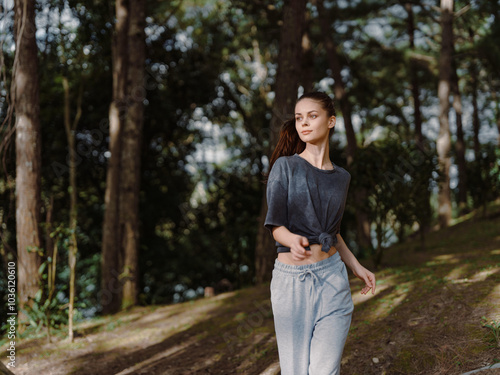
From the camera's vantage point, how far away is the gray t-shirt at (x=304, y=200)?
88.7 inches

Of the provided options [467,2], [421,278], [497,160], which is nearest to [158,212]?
[421,278]

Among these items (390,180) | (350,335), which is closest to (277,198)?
(350,335)

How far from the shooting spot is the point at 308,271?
7.37 feet

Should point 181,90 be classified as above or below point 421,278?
above

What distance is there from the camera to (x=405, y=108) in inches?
953

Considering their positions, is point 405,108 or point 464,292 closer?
point 464,292

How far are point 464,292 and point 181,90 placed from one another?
10193 mm

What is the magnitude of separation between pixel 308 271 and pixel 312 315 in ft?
0.70

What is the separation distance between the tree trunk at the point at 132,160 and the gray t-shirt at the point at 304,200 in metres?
6.16

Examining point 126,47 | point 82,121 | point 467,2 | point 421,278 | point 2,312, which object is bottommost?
point 2,312

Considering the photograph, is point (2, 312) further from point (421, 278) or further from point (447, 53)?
point (447, 53)

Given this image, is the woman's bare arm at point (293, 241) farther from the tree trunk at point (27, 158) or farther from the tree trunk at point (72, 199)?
the tree trunk at point (27, 158)

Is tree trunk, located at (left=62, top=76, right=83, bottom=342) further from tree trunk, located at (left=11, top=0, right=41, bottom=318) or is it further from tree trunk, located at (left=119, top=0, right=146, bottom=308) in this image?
tree trunk, located at (left=119, top=0, right=146, bottom=308)

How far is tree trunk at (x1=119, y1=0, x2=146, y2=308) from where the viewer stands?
26.2ft
